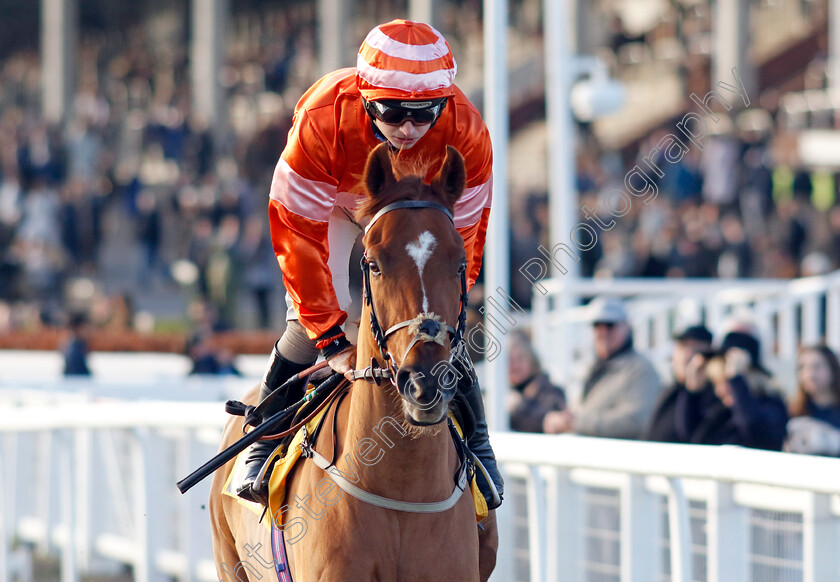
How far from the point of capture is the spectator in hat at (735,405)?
534cm

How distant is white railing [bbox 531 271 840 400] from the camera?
8.55m

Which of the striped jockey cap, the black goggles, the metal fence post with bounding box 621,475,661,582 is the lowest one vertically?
the metal fence post with bounding box 621,475,661,582

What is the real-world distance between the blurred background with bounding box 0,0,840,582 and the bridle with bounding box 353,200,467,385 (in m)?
1.20

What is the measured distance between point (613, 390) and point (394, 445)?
142 inches

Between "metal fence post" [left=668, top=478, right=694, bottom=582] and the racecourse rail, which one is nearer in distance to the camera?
the racecourse rail

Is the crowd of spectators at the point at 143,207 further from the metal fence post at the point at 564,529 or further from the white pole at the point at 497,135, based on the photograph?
the metal fence post at the point at 564,529

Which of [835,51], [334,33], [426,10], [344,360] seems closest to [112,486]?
[344,360]

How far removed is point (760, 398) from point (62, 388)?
4.96m

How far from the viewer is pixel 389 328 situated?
113 inches

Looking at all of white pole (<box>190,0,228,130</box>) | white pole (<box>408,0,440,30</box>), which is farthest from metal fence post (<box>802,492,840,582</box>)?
white pole (<box>190,0,228,130</box>)

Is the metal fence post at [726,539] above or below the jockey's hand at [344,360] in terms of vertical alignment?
below

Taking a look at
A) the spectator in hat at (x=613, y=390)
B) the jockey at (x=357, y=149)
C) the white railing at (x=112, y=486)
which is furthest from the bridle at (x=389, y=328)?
the spectator in hat at (x=613, y=390)

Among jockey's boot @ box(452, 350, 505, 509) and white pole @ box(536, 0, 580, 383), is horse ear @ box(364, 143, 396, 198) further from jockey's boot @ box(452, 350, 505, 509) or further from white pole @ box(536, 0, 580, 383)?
white pole @ box(536, 0, 580, 383)

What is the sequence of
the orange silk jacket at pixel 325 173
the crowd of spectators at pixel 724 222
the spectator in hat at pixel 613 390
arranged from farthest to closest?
the crowd of spectators at pixel 724 222
the spectator in hat at pixel 613 390
the orange silk jacket at pixel 325 173
